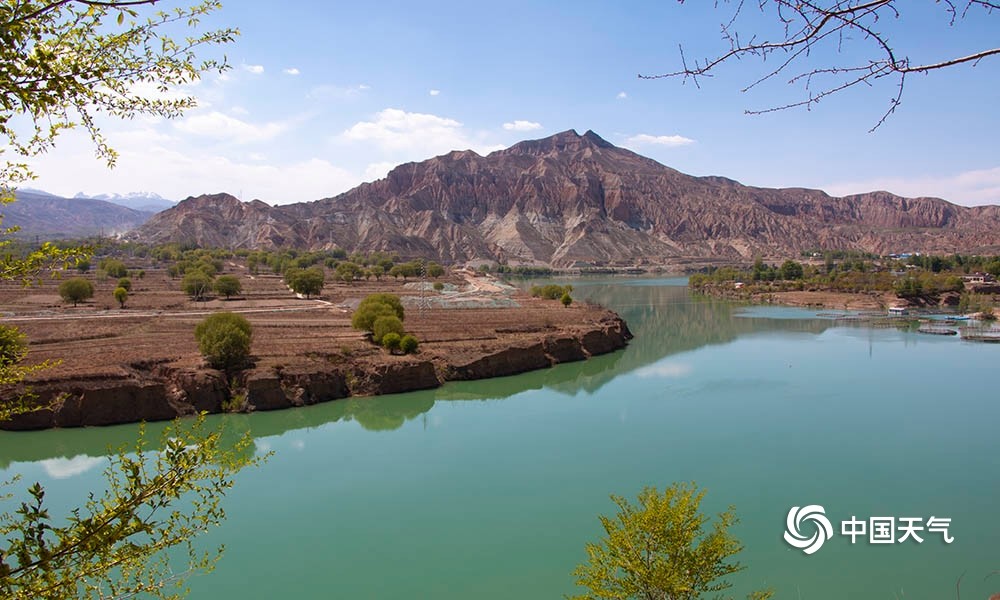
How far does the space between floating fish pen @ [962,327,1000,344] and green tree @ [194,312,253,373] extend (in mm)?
50418

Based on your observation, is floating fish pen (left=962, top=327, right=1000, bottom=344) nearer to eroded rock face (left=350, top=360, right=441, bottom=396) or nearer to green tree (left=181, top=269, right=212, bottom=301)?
eroded rock face (left=350, top=360, right=441, bottom=396)

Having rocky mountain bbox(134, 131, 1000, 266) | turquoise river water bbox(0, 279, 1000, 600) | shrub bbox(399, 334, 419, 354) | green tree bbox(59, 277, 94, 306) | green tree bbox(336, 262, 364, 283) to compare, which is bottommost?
turquoise river water bbox(0, 279, 1000, 600)

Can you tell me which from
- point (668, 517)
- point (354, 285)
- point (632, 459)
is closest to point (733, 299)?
point (354, 285)

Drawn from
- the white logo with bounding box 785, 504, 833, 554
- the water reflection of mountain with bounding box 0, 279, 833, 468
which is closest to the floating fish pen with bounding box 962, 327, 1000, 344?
the water reflection of mountain with bounding box 0, 279, 833, 468

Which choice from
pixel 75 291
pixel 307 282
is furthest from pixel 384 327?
pixel 75 291

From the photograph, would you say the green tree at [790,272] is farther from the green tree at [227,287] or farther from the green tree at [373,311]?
the green tree at [227,287]

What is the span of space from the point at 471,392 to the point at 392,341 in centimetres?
511

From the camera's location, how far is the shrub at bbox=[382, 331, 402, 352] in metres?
31.7

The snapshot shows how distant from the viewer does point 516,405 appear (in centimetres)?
2747

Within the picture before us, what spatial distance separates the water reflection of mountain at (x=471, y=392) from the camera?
20719 mm

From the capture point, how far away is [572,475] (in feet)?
58.7

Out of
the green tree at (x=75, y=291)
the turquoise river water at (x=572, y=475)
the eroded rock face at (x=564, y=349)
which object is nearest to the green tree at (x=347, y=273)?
the green tree at (x=75, y=291)

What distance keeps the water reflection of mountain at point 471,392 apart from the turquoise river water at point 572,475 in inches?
5.6

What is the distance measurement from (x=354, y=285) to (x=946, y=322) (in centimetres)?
6320
